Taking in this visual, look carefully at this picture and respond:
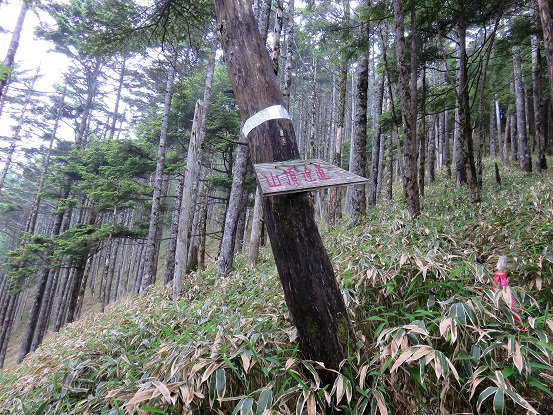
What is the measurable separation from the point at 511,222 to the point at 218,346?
4.01 metres

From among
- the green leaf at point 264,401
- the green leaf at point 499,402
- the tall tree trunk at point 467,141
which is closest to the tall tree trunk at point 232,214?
the tall tree trunk at point 467,141

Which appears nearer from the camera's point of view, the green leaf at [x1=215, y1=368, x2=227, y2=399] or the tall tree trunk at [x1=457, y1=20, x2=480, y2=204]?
the green leaf at [x1=215, y1=368, x2=227, y2=399]

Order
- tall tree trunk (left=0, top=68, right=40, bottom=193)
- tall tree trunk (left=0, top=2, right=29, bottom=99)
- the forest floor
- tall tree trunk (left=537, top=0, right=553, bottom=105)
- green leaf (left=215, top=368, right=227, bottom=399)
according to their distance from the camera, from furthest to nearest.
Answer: tall tree trunk (left=0, top=68, right=40, bottom=193), tall tree trunk (left=0, top=2, right=29, bottom=99), tall tree trunk (left=537, top=0, right=553, bottom=105), green leaf (left=215, top=368, right=227, bottom=399), the forest floor

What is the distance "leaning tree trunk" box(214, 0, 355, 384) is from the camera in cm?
178

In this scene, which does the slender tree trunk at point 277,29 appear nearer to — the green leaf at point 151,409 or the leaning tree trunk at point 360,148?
the leaning tree trunk at point 360,148

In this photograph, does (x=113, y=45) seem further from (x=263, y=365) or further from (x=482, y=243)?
(x=482, y=243)

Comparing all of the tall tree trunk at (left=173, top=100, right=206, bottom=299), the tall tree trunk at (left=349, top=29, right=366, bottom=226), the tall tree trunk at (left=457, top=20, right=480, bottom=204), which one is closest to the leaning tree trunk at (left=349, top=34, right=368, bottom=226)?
the tall tree trunk at (left=349, top=29, right=366, bottom=226)

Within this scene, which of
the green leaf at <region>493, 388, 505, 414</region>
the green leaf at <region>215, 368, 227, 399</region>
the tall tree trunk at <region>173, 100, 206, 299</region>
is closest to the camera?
the green leaf at <region>493, 388, 505, 414</region>

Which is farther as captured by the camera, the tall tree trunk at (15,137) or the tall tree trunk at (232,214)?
the tall tree trunk at (15,137)

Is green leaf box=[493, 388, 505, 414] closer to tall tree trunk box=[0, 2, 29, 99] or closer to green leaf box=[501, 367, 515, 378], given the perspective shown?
green leaf box=[501, 367, 515, 378]

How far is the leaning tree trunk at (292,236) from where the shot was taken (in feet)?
5.84

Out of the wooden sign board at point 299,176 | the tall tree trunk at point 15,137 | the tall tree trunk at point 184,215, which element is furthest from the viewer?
the tall tree trunk at point 15,137

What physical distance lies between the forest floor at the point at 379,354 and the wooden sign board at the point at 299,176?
113cm

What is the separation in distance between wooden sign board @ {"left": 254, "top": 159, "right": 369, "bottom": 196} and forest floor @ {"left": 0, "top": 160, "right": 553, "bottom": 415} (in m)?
1.13
